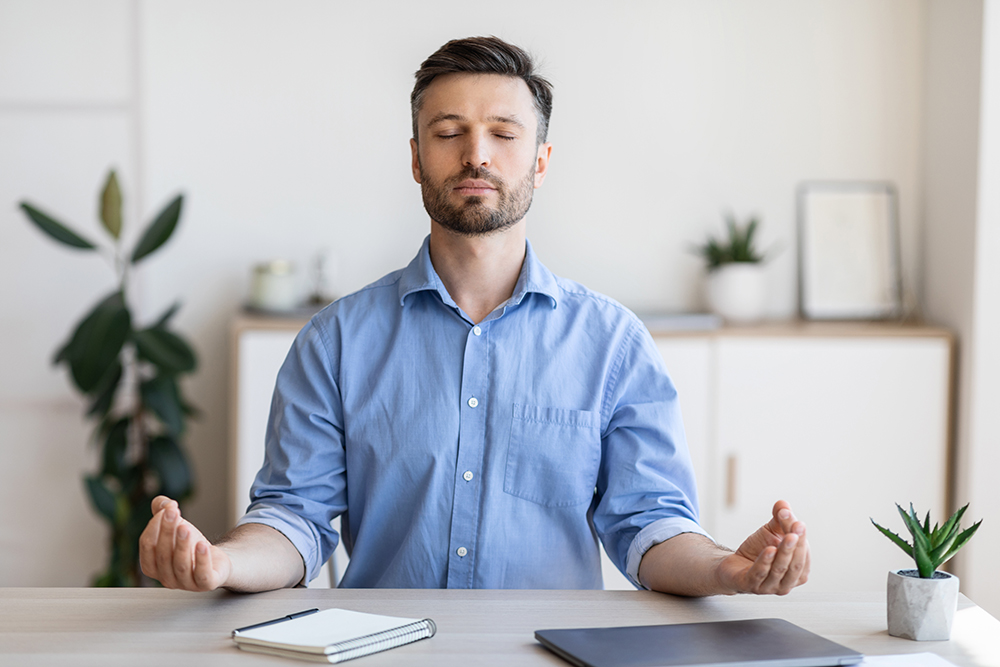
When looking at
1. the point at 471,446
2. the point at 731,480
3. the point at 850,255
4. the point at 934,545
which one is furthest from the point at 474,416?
the point at 850,255

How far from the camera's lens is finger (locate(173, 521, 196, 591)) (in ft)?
3.92

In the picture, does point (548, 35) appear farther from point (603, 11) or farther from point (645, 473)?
point (645, 473)

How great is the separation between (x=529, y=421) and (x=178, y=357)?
1.73m

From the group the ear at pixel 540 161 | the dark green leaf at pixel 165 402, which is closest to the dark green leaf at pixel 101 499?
the dark green leaf at pixel 165 402

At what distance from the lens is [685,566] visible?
1371mm

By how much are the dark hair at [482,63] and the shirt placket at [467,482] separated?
49cm

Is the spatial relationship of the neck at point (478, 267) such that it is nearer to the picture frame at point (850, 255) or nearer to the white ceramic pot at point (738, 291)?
the white ceramic pot at point (738, 291)

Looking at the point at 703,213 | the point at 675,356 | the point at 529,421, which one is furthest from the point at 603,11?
the point at 529,421

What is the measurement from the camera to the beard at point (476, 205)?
161cm

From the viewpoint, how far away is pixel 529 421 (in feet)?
5.36

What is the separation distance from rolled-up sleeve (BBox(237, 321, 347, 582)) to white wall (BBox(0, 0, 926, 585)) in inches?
69.7

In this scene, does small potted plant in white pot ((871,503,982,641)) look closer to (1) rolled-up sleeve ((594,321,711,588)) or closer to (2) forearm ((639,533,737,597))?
(2) forearm ((639,533,737,597))

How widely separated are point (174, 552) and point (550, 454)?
26.4 inches

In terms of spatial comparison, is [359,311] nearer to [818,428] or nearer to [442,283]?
[442,283]
